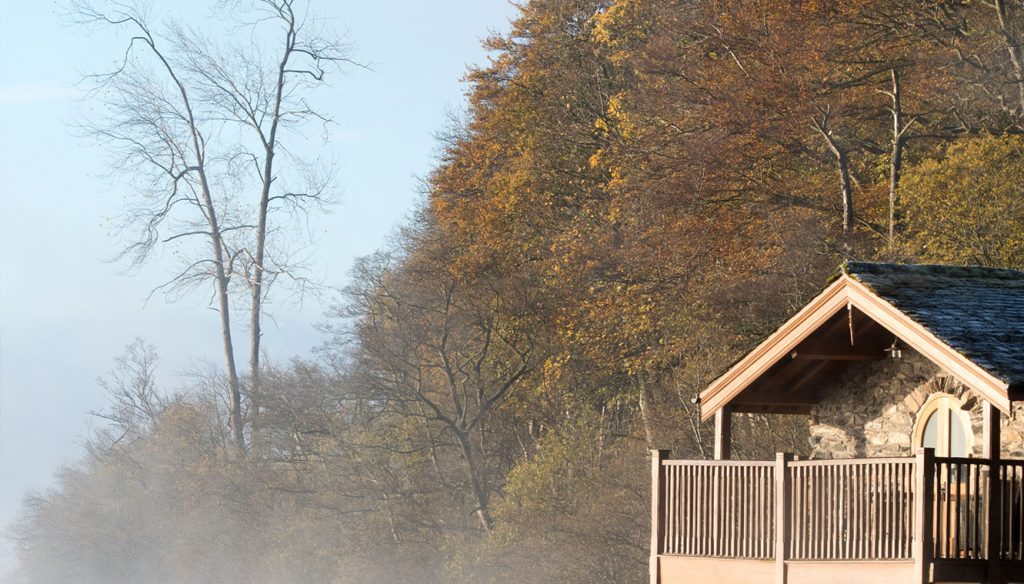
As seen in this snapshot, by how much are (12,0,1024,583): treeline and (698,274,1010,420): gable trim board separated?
7.49m

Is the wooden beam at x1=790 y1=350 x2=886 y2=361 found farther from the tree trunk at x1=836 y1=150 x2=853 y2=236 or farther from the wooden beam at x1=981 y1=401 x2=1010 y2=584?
the tree trunk at x1=836 y1=150 x2=853 y2=236

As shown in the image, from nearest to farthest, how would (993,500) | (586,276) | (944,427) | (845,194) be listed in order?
(993,500) < (944,427) < (845,194) < (586,276)

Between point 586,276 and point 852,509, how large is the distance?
19670mm

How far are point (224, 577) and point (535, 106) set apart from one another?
68.3ft

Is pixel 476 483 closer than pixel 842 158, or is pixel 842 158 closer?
pixel 842 158

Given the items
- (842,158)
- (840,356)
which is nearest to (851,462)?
(840,356)

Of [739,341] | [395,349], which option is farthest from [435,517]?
[739,341]

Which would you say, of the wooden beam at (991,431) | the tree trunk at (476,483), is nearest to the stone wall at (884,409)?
the wooden beam at (991,431)

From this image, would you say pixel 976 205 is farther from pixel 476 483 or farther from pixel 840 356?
pixel 476 483

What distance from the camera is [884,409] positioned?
55.9 ft

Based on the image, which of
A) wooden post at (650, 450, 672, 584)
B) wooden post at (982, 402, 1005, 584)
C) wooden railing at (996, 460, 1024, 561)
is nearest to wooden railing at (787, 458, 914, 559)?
wooden post at (982, 402, 1005, 584)

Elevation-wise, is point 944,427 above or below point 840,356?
below

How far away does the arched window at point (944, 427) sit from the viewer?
15.6m

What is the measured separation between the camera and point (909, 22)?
2802cm
